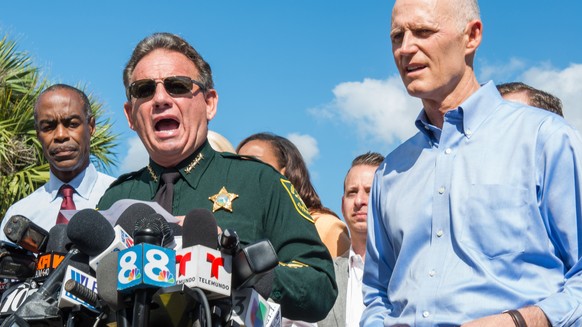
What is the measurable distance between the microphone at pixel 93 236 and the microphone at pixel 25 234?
476 mm

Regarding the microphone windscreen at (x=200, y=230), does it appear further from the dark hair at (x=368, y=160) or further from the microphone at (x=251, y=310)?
the dark hair at (x=368, y=160)

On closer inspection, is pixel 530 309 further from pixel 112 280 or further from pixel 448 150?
pixel 112 280

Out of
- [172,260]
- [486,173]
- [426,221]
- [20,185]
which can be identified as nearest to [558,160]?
[486,173]

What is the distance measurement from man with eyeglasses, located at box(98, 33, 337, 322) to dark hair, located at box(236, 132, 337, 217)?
94.5 inches

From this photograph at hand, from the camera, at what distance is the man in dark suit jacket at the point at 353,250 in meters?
6.09

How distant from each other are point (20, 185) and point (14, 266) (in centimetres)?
1357

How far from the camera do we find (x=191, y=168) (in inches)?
163

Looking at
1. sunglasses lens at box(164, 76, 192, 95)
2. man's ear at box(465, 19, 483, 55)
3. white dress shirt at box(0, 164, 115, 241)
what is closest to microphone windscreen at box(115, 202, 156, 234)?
sunglasses lens at box(164, 76, 192, 95)

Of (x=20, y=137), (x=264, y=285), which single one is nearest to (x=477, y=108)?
(x=264, y=285)

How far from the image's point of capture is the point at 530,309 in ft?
9.72

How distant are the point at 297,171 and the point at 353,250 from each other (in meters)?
0.71

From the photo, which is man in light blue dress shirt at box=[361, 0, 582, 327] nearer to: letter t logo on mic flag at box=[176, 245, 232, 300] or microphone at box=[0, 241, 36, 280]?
letter t logo on mic flag at box=[176, 245, 232, 300]

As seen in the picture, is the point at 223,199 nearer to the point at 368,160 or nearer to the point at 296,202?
the point at 296,202

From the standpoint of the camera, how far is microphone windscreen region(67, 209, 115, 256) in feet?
9.37
